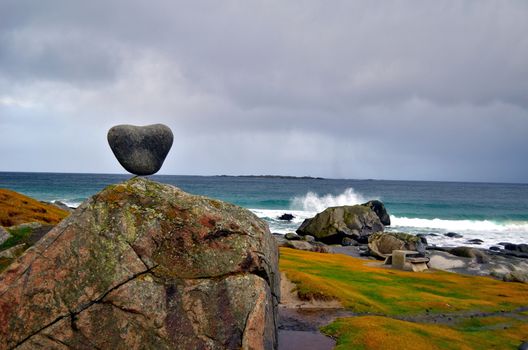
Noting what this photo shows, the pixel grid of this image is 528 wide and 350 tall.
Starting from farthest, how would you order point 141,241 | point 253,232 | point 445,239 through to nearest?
point 445,239
point 253,232
point 141,241

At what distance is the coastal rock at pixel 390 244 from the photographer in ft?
204

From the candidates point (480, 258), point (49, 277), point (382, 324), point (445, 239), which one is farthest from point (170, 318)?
point (445, 239)

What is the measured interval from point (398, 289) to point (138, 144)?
24.8 m

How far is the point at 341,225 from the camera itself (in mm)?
80062

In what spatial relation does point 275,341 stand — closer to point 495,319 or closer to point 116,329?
point 116,329

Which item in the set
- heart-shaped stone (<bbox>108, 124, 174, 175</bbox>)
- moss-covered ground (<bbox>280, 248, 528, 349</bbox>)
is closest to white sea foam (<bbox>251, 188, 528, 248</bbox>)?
moss-covered ground (<bbox>280, 248, 528, 349</bbox>)

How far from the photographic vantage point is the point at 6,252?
77.5 feet

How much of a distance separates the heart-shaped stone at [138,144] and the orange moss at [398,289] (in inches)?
545

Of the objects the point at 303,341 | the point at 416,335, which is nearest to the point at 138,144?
the point at 303,341

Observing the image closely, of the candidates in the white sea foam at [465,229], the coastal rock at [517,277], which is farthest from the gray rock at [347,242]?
the coastal rock at [517,277]

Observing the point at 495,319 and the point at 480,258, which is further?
the point at 480,258

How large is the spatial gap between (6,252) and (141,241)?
46.0ft

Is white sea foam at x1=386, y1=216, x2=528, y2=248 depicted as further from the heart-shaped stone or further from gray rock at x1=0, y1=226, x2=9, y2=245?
gray rock at x1=0, y1=226, x2=9, y2=245

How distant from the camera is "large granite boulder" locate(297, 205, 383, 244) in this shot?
79.7 metres
